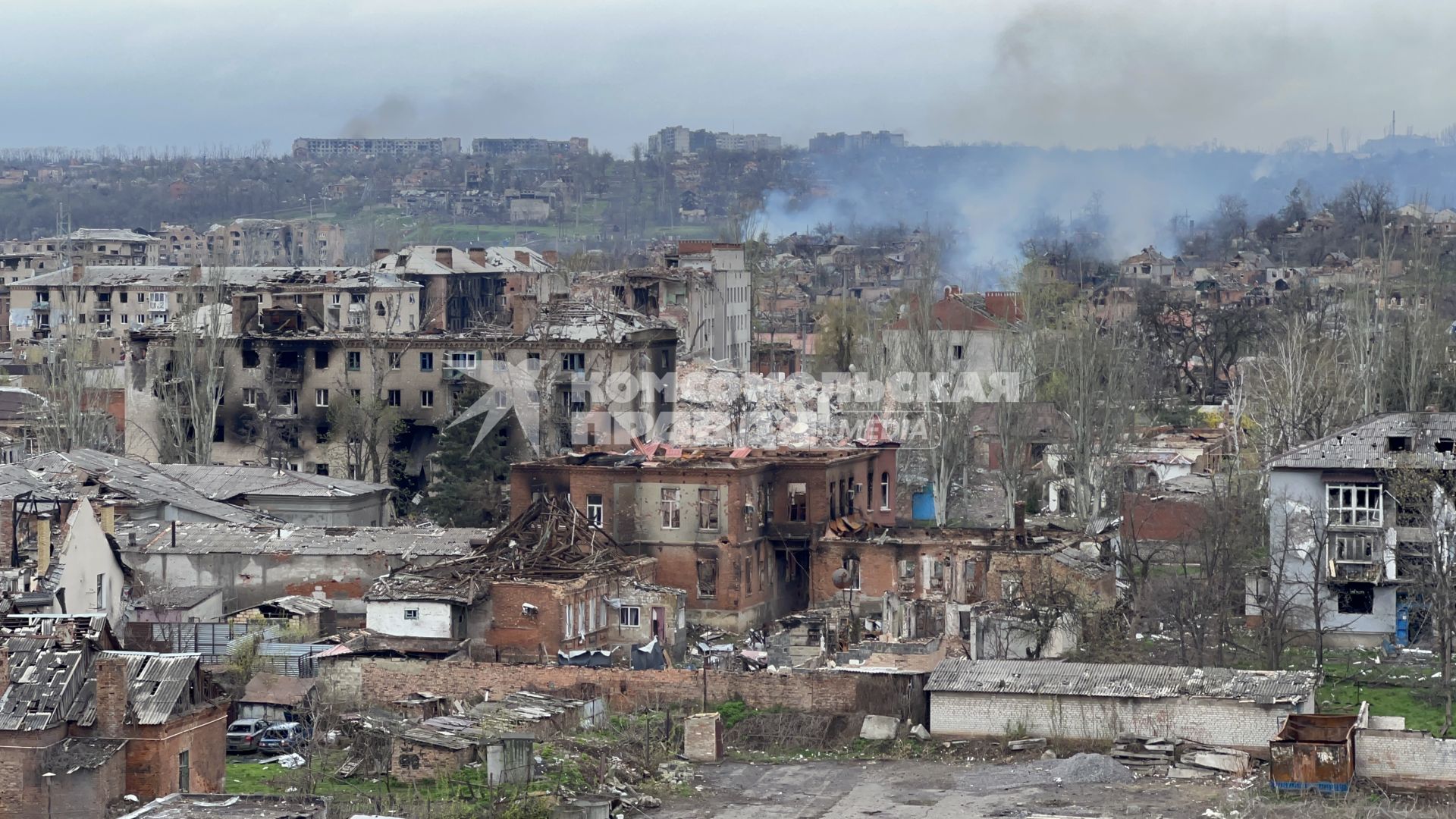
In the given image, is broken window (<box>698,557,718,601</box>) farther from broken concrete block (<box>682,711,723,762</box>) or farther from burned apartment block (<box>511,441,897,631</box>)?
broken concrete block (<box>682,711,723,762</box>)

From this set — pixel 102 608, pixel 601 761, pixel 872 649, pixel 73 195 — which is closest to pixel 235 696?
pixel 102 608

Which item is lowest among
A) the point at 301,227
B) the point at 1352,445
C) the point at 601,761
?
the point at 601,761

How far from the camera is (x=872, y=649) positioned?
35.1 metres

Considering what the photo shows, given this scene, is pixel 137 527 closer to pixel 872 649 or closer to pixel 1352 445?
pixel 872 649

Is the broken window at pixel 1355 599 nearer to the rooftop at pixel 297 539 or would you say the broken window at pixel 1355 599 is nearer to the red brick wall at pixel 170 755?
the rooftop at pixel 297 539

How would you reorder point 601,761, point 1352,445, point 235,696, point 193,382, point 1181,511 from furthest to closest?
1. point 193,382
2. point 1181,511
3. point 1352,445
4. point 235,696
5. point 601,761

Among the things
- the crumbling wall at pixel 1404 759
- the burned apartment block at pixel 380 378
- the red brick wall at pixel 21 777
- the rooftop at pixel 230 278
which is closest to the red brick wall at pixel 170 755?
the red brick wall at pixel 21 777

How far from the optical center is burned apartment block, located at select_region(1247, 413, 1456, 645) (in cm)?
3684

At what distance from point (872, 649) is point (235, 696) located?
30.8 ft

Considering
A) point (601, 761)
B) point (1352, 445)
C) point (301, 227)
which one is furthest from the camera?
point (301, 227)

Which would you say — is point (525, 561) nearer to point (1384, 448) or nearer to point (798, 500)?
point (798, 500)

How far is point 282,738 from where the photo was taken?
99.6 ft

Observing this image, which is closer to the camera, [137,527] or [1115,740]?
[1115,740]

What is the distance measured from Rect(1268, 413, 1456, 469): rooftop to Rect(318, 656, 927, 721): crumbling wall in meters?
9.28
